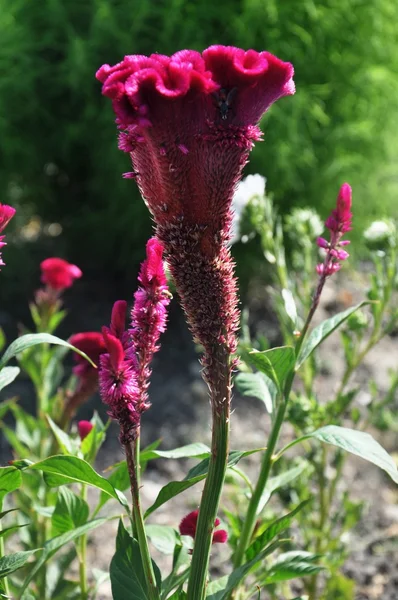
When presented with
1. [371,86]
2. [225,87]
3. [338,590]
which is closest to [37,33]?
[371,86]

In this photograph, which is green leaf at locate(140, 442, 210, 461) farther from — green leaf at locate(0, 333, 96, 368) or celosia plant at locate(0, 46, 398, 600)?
green leaf at locate(0, 333, 96, 368)

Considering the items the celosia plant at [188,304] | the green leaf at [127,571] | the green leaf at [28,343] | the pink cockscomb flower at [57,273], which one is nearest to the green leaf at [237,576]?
the celosia plant at [188,304]

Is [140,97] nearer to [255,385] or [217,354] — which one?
[217,354]

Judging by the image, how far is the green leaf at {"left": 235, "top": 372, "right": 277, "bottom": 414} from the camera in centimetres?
114

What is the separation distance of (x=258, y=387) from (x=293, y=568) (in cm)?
28

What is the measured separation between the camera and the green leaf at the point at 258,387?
1.14 m

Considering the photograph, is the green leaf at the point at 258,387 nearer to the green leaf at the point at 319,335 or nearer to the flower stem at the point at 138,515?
the green leaf at the point at 319,335

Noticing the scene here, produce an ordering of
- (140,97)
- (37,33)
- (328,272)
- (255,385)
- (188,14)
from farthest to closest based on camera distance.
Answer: (37,33) → (188,14) → (255,385) → (328,272) → (140,97)

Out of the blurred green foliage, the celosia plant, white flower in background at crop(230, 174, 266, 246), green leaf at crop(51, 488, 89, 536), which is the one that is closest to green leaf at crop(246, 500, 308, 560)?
the celosia plant

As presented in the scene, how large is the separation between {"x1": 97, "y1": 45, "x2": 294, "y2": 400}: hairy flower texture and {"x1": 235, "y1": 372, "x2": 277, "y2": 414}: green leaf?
0.33 metres

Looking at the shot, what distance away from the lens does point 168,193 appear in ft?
2.50

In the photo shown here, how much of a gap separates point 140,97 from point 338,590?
1.38 m

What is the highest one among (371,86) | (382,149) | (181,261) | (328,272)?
(181,261)

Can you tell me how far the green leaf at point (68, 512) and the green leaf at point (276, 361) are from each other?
386mm
